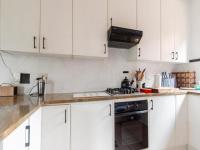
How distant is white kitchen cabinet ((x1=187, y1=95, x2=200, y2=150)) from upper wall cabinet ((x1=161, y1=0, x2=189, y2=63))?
0.70 meters

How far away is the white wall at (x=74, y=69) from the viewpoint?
6.13 ft

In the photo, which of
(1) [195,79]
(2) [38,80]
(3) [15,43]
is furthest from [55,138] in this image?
(1) [195,79]

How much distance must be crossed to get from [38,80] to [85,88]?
65 centimetres

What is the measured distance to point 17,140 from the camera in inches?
31.5

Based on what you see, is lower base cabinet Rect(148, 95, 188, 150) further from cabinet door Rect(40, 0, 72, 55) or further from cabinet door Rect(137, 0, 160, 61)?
cabinet door Rect(40, 0, 72, 55)

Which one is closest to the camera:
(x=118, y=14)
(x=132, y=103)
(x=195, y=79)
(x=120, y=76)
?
(x=132, y=103)

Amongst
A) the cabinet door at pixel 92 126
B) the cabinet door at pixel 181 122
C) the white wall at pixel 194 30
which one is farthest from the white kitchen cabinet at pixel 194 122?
the cabinet door at pixel 92 126

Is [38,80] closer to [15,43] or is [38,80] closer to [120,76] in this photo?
[15,43]

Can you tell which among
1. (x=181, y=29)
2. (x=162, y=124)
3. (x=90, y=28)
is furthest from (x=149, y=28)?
(x=162, y=124)

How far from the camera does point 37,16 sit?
161 centimetres

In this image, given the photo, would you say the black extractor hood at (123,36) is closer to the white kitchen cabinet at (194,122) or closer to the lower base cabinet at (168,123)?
the lower base cabinet at (168,123)

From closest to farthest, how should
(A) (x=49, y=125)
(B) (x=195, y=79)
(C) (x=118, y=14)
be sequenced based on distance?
1. (A) (x=49, y=125)
2. (C) (x=118, y=14)
3. (B) (x=195, y=79)

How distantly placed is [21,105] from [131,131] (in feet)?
4.13

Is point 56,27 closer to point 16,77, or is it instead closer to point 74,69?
point 74,69
